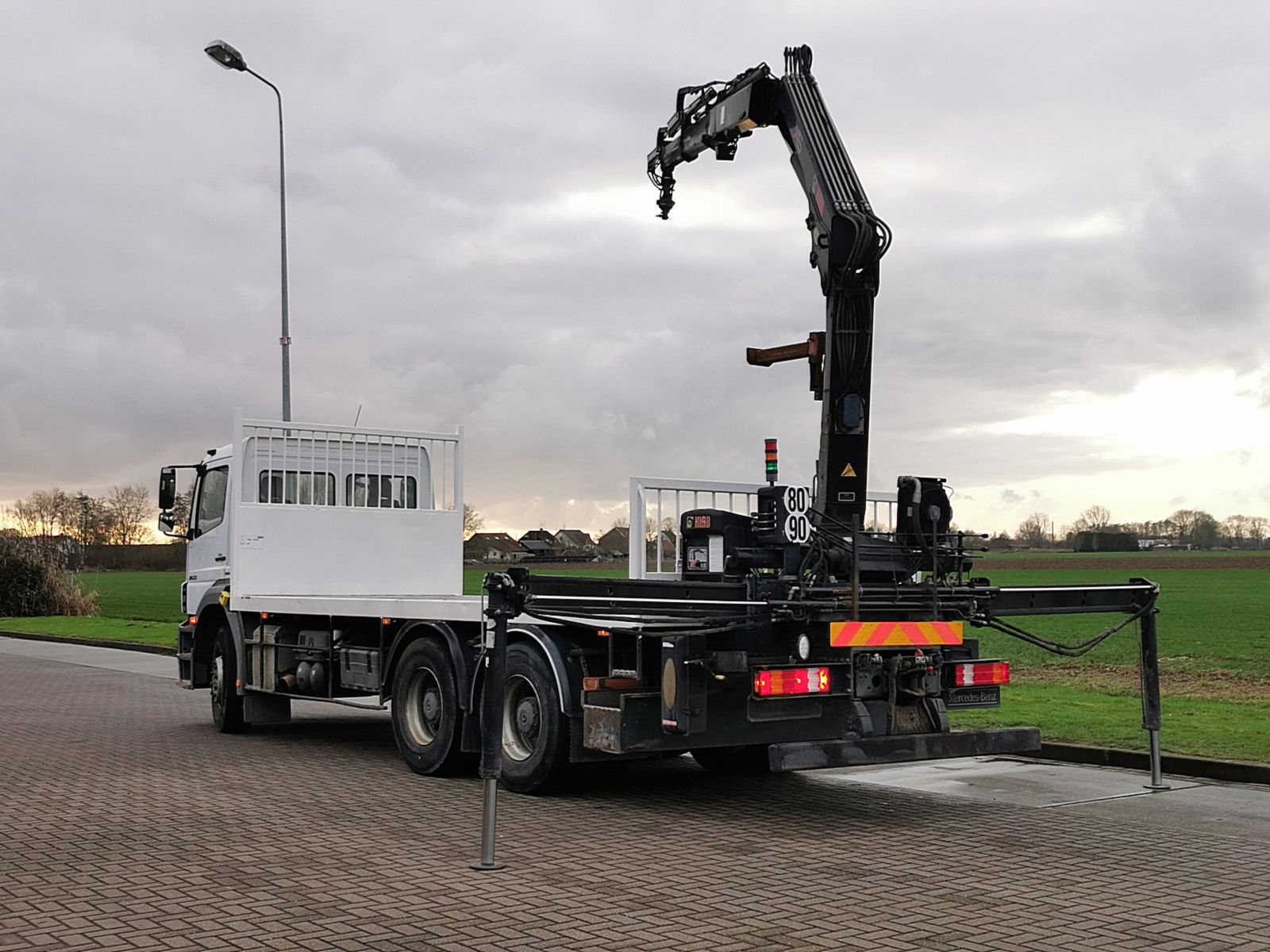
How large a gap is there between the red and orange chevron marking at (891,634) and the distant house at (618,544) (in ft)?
10.1

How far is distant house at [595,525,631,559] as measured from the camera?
11.8 meters

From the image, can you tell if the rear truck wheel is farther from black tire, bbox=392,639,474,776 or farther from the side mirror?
the side mirror

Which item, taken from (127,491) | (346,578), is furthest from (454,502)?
(127,491)

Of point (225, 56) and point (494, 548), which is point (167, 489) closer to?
point (494, 548)

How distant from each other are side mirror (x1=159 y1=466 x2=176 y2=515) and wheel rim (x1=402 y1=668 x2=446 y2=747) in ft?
15.6

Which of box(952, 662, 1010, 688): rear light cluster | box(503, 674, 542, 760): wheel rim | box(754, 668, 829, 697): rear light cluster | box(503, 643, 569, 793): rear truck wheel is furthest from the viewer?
box(503, 674, 542, 760): wheel rim

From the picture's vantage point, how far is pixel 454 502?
1494 cm

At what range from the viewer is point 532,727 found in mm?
9938

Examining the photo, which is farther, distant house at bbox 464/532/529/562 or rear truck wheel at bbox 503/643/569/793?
distant house at bbox 464/532/529/562

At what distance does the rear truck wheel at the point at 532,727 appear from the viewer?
9.53 m

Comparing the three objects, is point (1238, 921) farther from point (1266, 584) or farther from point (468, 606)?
point (1266, 584)

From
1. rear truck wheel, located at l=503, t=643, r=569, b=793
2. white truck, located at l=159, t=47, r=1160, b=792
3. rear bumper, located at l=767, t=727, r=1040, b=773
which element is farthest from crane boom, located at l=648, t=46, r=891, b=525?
rear truck wheel, located at l=503, t=643, r=569, b=793

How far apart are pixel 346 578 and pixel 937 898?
8450 mm

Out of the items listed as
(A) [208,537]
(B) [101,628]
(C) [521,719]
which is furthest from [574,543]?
(B) [101,628]
